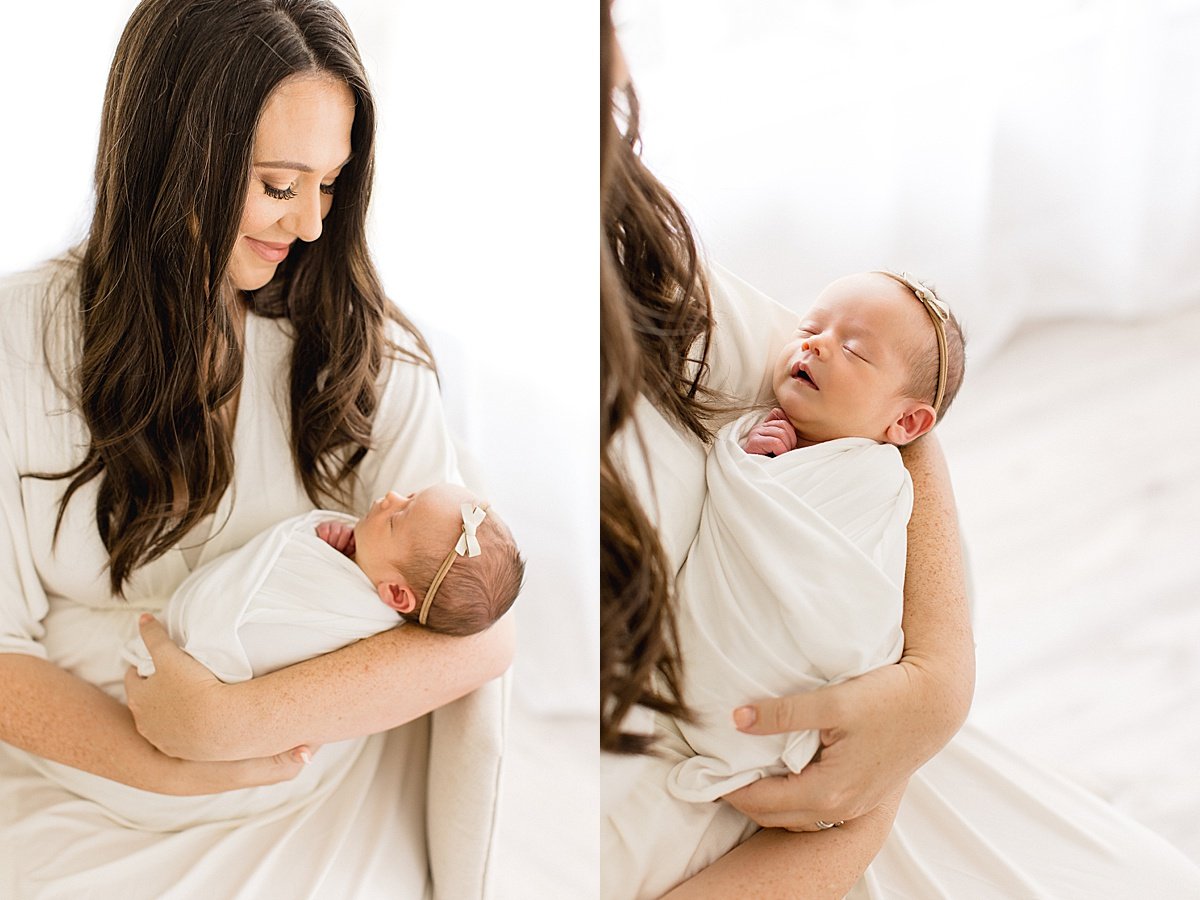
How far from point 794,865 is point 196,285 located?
0.90 meters

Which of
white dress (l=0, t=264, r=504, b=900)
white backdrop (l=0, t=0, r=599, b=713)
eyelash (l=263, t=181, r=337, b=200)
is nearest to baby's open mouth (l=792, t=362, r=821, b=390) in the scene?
white backdrop (l=0, t=0, r=599, b=713)

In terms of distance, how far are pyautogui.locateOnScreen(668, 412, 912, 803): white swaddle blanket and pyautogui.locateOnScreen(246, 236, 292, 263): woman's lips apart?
56 cm

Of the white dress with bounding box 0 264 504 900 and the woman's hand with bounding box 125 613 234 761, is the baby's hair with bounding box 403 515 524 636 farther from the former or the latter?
the woman's hand with bounding box 125 613 234 761

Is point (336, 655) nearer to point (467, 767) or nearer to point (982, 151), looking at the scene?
point (467, 767)

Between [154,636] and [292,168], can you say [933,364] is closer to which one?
[292,168]

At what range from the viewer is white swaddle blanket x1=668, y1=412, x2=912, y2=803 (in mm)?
1089

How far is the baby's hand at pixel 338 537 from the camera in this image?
1.34 metres

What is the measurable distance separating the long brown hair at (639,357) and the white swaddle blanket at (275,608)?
1.04ft

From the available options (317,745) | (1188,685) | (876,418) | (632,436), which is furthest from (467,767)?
(1188,685)

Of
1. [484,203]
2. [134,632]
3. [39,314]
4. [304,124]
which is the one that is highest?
[304,124]

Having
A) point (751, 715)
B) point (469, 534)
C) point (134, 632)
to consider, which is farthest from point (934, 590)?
point (134, 632)

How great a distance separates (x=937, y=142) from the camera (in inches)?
45.2

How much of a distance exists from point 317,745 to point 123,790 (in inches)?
9.6

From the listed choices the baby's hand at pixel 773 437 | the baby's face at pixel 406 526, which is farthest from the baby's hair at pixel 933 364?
the baby's face at pixel 406 526
